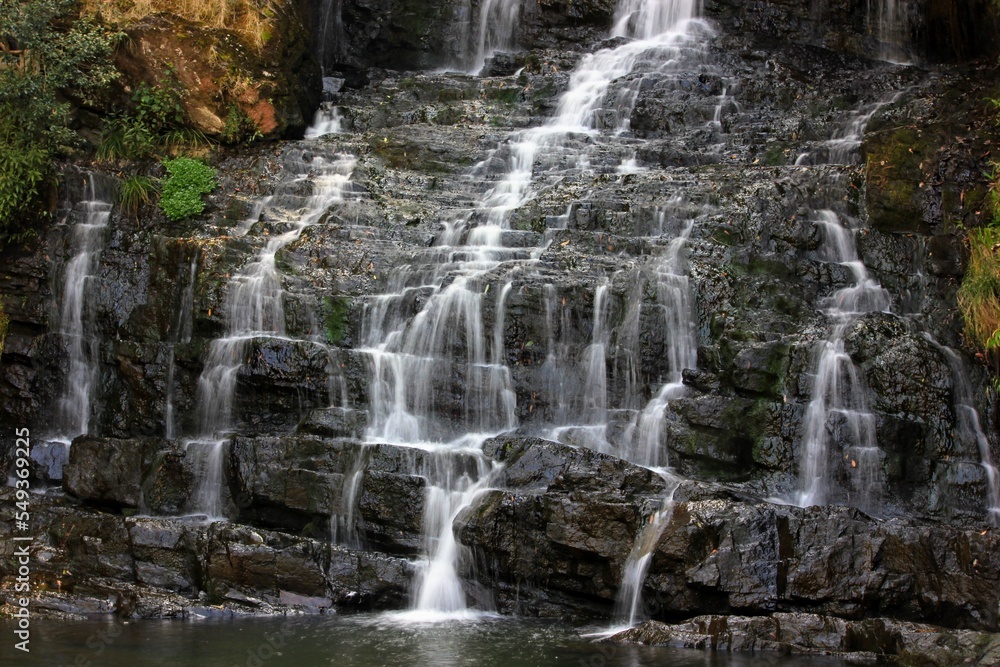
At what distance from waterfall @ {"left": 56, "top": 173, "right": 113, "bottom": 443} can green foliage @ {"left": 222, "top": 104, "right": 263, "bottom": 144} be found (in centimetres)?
269

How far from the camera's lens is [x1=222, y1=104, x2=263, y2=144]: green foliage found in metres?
15.2

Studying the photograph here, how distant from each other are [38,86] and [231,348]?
535cm

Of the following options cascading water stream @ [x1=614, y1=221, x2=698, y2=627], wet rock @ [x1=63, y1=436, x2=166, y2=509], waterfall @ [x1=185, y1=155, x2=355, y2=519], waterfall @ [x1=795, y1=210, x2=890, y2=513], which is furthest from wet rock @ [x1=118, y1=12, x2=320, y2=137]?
waterfall @ [x1=795, y1=210, x2=890, y2=513]

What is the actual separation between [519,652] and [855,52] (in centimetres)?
1517

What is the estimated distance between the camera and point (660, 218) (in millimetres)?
13031

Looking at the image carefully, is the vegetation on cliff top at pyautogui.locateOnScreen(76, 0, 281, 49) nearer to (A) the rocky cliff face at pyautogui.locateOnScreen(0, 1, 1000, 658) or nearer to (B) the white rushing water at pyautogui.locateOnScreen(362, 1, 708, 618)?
(A) the rocky cliff face at pyautogui.locateOnScreen(0, 1, 1000, 658)

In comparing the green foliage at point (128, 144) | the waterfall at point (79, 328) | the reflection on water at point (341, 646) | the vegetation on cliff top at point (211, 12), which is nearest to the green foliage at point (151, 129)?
the green foliage at point (128, 144)

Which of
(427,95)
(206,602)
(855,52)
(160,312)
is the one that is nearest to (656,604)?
(206,602)

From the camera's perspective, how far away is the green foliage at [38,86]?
13.2m

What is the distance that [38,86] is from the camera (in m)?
13.7

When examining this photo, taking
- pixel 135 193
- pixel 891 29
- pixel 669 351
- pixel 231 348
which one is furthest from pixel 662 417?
pixel 891 29

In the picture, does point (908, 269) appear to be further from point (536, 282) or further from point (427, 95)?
point (427, 95)

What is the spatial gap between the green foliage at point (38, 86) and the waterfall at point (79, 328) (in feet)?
2.62

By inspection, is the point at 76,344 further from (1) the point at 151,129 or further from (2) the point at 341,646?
(2) the point at 341,646
